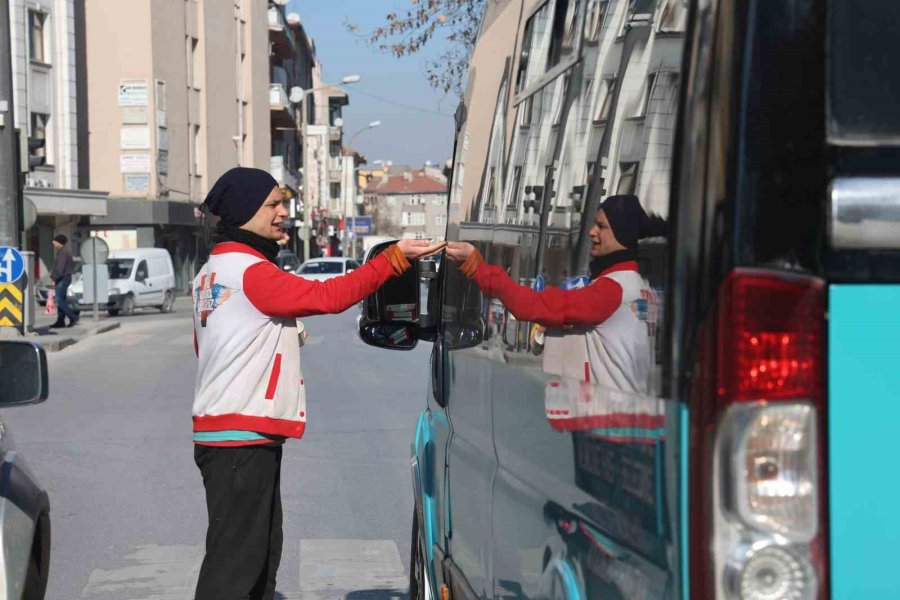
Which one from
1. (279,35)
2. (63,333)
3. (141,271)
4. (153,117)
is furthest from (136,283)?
(279,35)

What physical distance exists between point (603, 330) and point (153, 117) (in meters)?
49.9

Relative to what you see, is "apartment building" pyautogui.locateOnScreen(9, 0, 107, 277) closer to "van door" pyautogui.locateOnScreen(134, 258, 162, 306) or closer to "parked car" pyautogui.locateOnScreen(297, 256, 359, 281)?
"van door" pyautogui.locateOnScreen(134, 258, 162, 306)

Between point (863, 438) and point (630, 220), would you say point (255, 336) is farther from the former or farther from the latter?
point (863, 438)

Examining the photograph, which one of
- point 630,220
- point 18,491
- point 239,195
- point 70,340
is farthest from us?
point 70,340

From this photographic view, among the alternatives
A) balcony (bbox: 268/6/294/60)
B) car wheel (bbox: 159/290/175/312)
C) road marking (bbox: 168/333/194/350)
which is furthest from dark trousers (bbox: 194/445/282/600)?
balcony (bbox: 268/6/294/60)

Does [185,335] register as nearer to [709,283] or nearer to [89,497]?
[89,497]

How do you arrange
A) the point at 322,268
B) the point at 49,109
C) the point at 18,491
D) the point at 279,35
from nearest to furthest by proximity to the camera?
the point at 18,491
the point at 49,109
the point at 322,268
the point at 279,35

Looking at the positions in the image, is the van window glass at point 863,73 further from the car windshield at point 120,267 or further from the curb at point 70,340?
the car windshield at point 120,267

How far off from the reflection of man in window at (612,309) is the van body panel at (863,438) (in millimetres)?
310

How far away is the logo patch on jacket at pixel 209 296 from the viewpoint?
4188 millimetres

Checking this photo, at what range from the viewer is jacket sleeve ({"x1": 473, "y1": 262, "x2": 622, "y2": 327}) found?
2.18m

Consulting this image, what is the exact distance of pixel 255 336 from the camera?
164 inches

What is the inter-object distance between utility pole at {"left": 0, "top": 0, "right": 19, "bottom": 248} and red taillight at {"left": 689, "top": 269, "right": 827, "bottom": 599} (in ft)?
66.4

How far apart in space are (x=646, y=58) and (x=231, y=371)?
231cm
